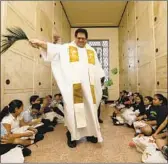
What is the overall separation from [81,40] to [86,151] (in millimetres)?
1208

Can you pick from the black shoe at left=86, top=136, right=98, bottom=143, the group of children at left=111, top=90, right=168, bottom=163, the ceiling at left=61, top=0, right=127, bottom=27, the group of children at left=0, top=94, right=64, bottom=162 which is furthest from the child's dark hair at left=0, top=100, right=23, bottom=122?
the ceiling at left=61, top=0, right=127, bottom=27

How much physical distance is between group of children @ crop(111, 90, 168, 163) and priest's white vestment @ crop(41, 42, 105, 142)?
19.3 inches

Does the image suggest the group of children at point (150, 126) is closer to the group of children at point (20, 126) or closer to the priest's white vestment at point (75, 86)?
the priest's white vestment at point (75, 86)

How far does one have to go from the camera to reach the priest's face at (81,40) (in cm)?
203

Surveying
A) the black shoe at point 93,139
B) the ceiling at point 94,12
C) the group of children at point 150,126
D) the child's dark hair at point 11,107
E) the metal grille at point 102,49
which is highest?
the ceiling at point 94,12

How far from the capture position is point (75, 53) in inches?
81.8

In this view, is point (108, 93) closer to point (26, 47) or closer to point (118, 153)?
point (26, 47)

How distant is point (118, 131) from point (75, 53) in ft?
4.17

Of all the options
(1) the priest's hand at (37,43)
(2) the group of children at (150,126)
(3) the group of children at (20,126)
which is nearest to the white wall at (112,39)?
(2) the group of children at (150,126)

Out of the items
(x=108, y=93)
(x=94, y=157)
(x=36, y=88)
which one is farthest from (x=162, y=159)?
(x=108, y=93)

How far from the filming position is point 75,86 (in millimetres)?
2012

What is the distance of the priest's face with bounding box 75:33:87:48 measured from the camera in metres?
2.03

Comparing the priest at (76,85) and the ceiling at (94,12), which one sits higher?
the ceiling at (94,12)

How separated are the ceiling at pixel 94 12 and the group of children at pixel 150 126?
2.96 meters
